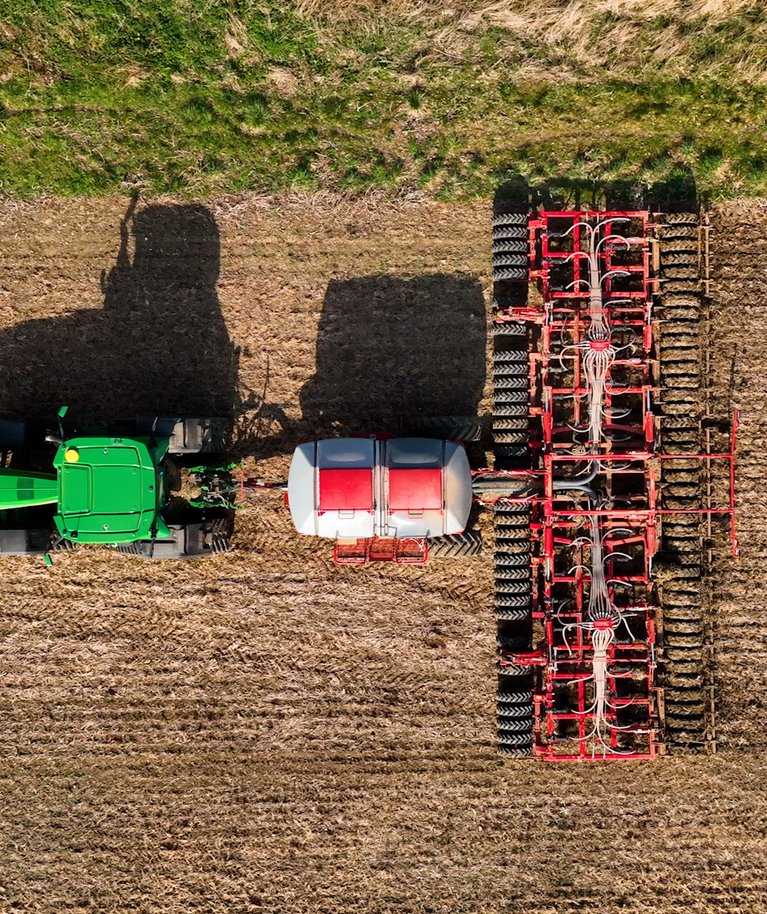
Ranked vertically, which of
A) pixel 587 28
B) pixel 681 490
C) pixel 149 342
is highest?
pixel 587 28

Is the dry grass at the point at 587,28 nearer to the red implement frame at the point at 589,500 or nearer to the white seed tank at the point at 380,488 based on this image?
the red implement frame at the point at 589,500

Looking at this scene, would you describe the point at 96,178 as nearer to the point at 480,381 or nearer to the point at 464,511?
the point at 480,381

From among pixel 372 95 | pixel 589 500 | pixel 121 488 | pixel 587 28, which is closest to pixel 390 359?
pixel 589 500

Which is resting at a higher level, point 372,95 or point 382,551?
point 372,95

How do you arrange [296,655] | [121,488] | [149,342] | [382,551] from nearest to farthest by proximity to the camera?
1. [121,488]
2. [382,551]
3. [296,655]
4. [149,342]

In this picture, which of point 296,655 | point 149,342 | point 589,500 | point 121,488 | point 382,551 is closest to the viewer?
point 121,488

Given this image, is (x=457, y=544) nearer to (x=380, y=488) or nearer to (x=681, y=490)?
(x=380, y=488)

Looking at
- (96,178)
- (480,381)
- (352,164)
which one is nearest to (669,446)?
(480,381)

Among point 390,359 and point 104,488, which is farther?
point 390,359
